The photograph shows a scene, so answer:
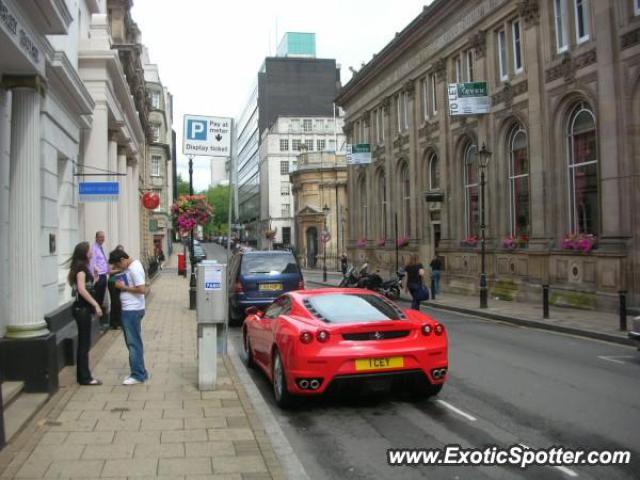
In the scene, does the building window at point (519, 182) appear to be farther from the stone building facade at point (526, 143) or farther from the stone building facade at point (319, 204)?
the stone building facade at point (319, 204)

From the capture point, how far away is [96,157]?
607 inches

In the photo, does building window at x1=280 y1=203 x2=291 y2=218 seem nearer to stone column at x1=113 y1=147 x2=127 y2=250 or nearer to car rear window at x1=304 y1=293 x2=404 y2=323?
stone column at x1=113 y1=147 x2=127 y2=250

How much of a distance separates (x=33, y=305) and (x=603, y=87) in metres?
16.2

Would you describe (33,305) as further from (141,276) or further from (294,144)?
(294,144)

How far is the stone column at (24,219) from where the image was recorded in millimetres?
7840

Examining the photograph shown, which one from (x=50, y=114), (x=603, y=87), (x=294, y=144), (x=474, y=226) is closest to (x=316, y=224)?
(x=294, y=144)

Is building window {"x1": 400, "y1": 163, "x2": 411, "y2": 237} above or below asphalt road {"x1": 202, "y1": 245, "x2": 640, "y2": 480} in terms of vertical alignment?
above

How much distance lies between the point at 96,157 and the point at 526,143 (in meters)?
15.1

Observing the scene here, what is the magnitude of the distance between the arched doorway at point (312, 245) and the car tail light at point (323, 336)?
55.2m

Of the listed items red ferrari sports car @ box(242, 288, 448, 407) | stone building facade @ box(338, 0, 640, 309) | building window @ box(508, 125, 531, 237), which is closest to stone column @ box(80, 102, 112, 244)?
red ferrari sports car @ box(242, 288, 448, 407)

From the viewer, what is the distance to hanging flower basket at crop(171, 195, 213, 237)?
25.5 metres

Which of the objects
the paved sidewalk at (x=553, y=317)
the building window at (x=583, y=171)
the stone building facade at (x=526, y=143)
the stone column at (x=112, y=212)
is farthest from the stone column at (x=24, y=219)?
the building window at (x=583, y=171)

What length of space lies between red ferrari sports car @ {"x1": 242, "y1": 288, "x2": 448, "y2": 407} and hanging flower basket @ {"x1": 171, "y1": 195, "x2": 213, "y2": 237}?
18.0 meters

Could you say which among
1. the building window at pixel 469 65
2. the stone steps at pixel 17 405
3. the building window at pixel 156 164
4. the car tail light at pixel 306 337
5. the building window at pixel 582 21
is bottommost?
the stone steps at pixel 17 405
